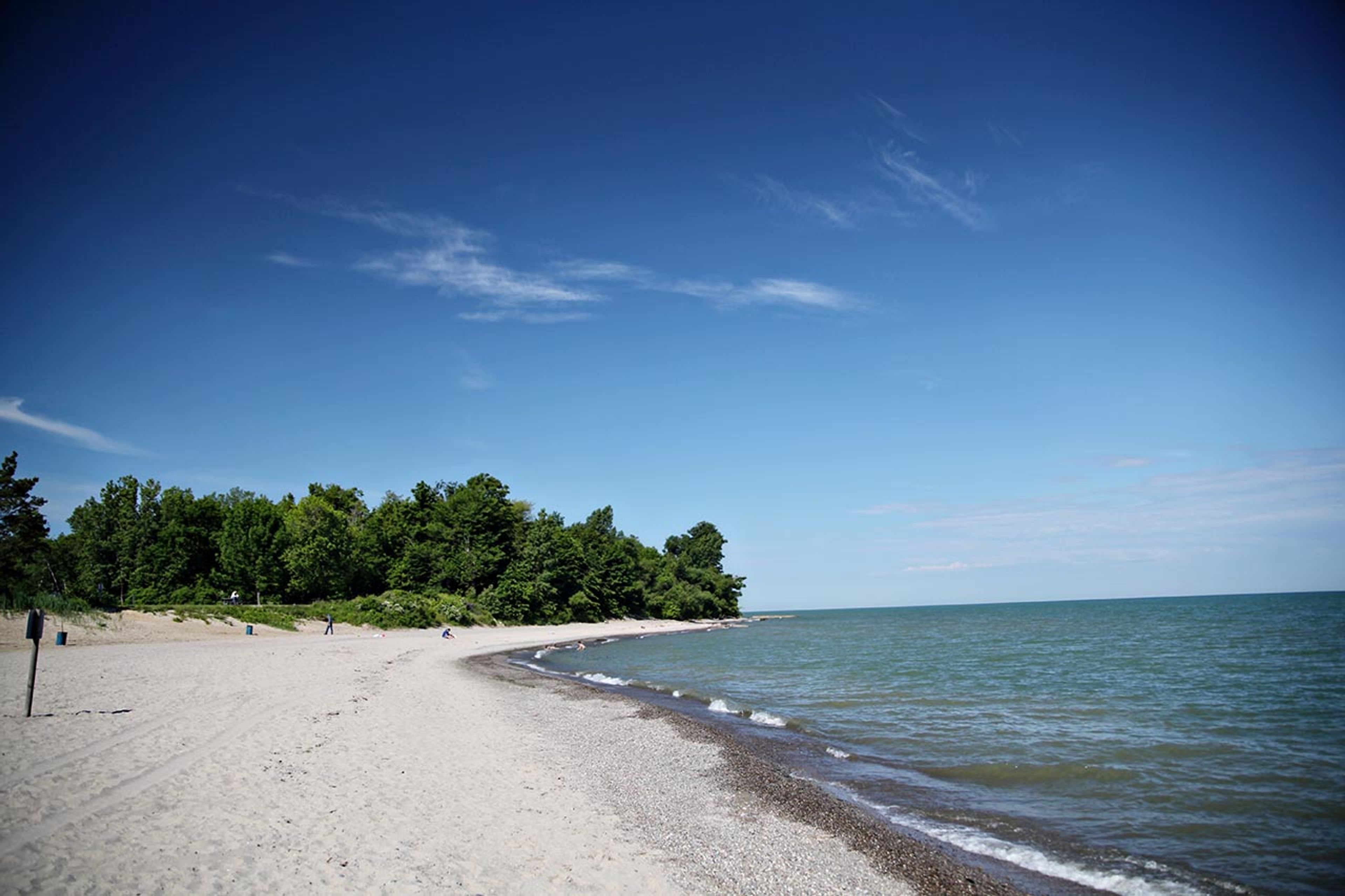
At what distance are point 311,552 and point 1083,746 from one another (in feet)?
193

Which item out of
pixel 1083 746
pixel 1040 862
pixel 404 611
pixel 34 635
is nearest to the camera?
pixel 1040 862

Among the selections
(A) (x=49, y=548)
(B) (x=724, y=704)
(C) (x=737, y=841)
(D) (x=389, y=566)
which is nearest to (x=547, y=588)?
(D) (x=389, y=566)

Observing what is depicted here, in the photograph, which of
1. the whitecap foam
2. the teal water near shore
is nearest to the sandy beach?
the whitecap foam

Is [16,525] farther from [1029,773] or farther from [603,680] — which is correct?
[1029,773]

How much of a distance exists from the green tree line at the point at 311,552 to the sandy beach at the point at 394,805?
Result: 3613 cm

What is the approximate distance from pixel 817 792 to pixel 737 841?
137 inches

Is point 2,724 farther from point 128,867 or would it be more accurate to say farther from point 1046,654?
point 1046,654

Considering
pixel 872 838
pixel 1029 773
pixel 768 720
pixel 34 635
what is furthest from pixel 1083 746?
pixel 34 635

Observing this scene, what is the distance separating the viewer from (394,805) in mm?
9648

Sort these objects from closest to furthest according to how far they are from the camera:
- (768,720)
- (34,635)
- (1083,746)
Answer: (34,635), (1083,746), (768,720)

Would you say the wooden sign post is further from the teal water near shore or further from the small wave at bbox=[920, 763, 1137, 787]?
the small wave at bbox=[920, 763, 1137, 787]

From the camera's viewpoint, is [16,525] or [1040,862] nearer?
[1040,862]

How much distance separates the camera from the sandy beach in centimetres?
736

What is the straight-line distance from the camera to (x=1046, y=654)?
137 feet
